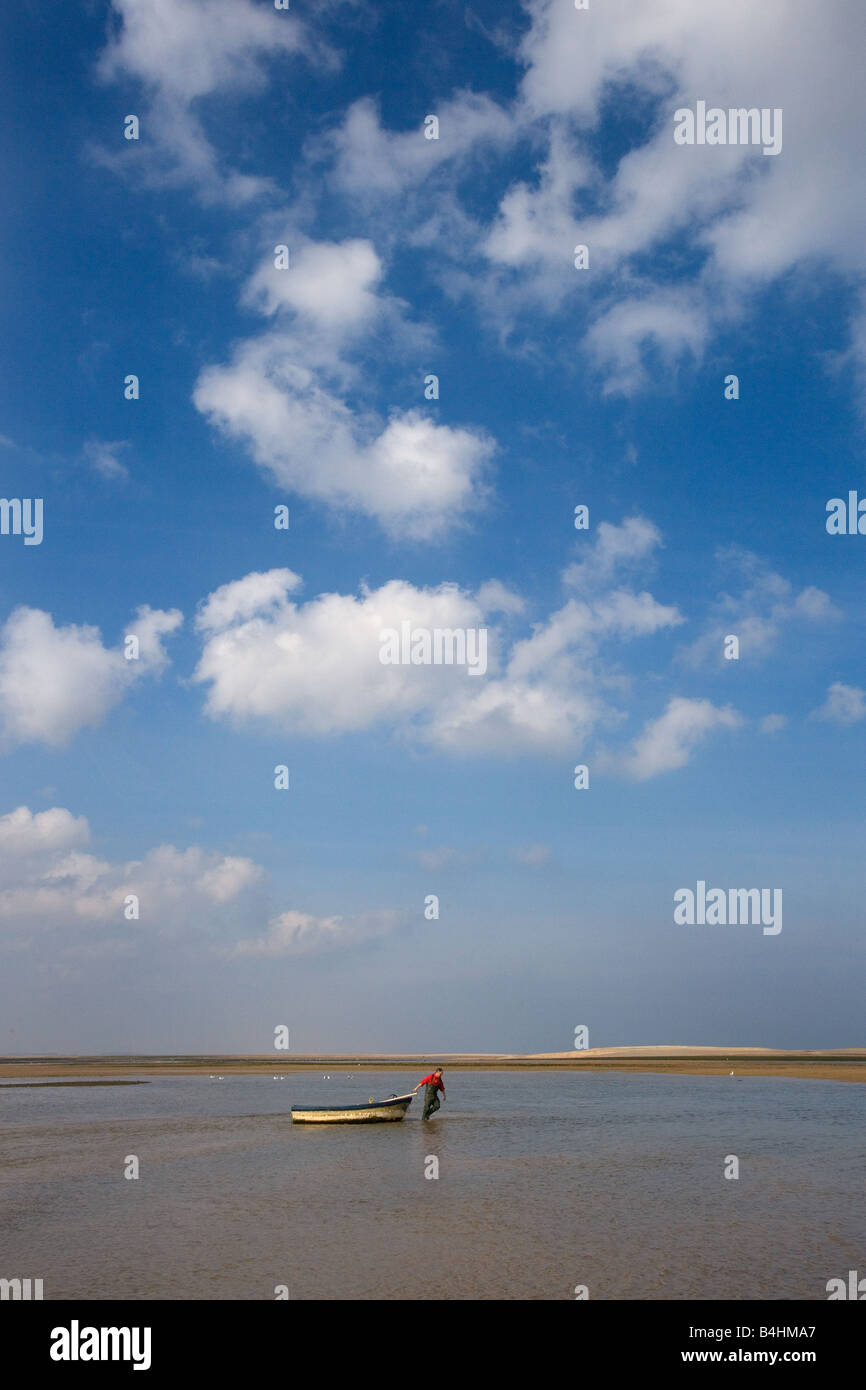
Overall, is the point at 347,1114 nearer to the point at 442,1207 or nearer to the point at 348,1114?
the point at 348,1114

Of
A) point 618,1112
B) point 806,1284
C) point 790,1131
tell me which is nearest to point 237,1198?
point 806,1284

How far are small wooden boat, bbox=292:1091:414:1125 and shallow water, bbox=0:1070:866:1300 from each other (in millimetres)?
931

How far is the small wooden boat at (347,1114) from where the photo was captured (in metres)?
40.4

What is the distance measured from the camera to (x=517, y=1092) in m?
62.4

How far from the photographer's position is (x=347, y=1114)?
40500 millimetres

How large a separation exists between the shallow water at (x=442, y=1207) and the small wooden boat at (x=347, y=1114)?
0.93m

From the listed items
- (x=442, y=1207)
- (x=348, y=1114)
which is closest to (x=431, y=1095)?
(x=348, y=1114)

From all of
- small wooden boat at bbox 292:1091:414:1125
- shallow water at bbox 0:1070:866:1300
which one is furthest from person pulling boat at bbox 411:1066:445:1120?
small wooden boat at bbox 292:1091:414:1125

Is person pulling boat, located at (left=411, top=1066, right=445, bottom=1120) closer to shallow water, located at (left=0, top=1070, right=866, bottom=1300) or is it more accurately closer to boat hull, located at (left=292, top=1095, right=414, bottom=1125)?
shallow water, located at (left=0, top=1070, right=866, bottom=1300)

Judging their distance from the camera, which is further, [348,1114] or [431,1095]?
[431,1095]

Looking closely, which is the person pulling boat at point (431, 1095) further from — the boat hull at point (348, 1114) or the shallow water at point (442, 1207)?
the boat hull at point (348, 1114)

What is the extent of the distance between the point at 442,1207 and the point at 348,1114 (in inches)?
808

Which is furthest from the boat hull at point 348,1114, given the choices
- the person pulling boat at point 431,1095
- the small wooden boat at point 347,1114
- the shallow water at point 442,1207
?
the person pulling boat at point 431,1095
